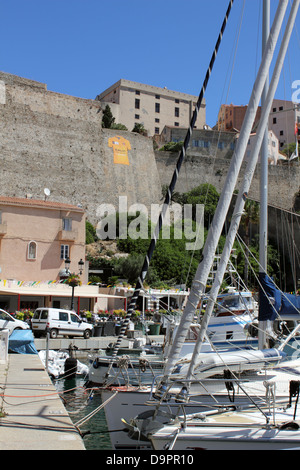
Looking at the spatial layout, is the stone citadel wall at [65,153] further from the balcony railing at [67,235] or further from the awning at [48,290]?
the awning at [48,290]

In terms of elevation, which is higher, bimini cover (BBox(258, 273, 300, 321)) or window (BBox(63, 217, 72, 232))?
window (BBox(63, 217, 72, 232))

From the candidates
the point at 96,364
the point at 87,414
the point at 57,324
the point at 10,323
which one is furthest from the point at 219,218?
the point at 57,324

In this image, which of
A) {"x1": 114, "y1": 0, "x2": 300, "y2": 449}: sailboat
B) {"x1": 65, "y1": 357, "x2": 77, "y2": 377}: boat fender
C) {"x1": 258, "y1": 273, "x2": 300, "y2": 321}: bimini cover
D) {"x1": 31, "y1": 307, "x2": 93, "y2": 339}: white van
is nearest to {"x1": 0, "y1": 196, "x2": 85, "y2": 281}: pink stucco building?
{"x1": 31, "y1": 307, "x2": 93, "y2": 339}: white van

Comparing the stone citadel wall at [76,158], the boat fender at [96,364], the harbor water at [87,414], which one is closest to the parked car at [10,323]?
the harbor water at [87,414]

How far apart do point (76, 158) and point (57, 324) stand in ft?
119

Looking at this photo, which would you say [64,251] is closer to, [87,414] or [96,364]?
[96,364]

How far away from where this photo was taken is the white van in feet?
66.8

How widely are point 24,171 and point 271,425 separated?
154 feet

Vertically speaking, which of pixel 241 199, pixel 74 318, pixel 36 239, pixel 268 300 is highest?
pixel 241 199

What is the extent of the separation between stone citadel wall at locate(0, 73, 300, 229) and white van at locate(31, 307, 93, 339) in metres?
29.7

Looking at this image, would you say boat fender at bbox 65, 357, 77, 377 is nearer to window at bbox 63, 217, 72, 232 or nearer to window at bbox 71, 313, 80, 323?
window at bbox 71, 313, 80, 323

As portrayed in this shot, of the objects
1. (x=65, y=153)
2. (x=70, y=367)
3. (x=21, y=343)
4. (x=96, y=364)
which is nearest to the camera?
(x=96, y=364)

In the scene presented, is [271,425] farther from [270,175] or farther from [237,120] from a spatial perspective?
[237,120]

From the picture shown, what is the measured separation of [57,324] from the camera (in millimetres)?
20562
